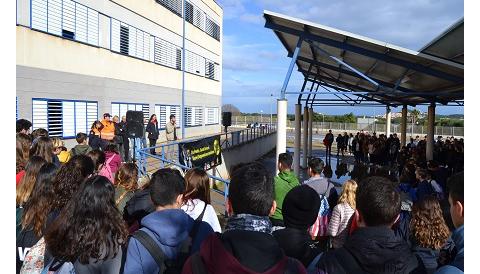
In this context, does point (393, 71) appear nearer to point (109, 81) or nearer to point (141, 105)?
point (109, 81)

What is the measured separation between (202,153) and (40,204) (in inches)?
548

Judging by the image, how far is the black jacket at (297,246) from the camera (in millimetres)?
2709

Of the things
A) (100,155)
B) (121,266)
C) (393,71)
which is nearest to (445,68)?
(393,71)

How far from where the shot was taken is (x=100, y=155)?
19.0 ft

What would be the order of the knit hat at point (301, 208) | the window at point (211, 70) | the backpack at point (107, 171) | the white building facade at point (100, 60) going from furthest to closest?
the window at point (211, 70) → the white building facade at point (100, 60) → the backpack at point (107, 171) → the knit hat at point (301, 208)

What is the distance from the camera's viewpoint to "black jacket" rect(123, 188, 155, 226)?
154 inches

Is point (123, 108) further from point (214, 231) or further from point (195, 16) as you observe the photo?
point (214, 231)

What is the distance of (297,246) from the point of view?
8.90ft

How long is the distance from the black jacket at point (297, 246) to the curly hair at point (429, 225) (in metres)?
1.46

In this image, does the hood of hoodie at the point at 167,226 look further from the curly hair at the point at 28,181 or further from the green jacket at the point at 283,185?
the green jacket at the point at 283,185

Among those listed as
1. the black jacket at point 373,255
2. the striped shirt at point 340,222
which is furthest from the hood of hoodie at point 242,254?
the striped shirt at point 340,222

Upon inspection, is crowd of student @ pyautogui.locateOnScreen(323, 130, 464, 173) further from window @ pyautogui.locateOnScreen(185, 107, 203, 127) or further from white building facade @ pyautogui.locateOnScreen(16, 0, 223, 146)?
window @ pyautogui.locateOnScreen(185, 107, 203, 127)

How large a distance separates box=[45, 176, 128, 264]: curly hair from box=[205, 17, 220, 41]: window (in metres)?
34.8
